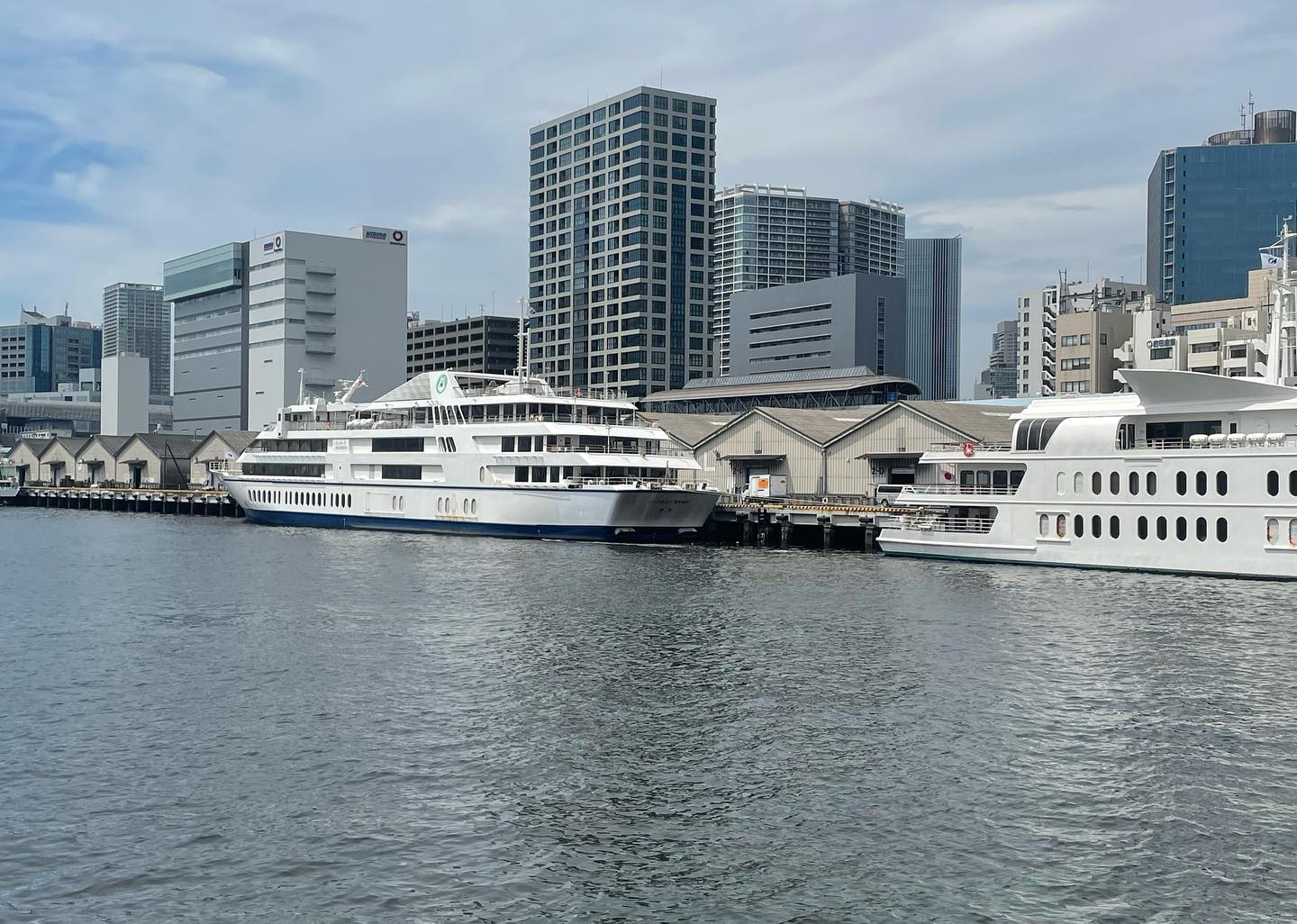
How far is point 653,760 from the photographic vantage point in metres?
22.2

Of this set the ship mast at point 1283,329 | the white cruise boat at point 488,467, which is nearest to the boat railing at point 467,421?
the white cruise boat at point 488,467

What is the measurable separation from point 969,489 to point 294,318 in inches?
5266

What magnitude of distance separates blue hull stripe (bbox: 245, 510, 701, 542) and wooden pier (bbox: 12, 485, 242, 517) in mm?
16941

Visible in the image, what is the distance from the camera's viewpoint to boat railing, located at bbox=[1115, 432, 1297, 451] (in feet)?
152

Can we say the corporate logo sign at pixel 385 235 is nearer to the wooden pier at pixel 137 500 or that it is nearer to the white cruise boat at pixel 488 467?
the wooden pier at pixel 137 500

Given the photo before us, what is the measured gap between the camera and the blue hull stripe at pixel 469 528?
6719cm

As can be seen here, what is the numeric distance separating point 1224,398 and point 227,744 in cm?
4148

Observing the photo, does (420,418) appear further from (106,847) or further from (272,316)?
(272,316)

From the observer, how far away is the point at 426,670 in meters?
29.9

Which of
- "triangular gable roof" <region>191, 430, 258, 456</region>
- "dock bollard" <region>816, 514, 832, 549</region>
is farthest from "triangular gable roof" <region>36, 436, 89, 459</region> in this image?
"dock bollard" <region>816, 514, 832, 549</region>

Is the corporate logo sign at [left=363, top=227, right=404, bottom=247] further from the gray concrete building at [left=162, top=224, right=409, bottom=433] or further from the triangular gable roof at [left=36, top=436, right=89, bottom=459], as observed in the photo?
the triangular gable roof at [left=36, top=436, right=89, bottom=459]

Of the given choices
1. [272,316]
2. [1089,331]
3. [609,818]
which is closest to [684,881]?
[609,818]

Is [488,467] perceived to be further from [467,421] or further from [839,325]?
[839,325]

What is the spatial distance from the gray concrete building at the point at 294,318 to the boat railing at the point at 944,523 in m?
126
